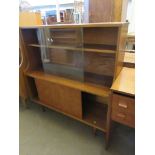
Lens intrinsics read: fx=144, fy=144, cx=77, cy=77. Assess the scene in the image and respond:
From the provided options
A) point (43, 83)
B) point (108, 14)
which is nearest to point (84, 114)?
point (43, 83)

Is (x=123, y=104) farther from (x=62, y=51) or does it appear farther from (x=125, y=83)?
(x=62, y=51)

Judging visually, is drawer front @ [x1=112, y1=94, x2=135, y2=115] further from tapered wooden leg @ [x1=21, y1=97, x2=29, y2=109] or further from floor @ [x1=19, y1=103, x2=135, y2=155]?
tapered wooden leg @ [x1=21, y1=97, x2=29, y2=109]

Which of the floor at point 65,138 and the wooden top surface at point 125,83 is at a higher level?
the wooden top surface at point 125,83

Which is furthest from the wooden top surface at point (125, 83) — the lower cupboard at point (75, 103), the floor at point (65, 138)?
the floor at point (65, 138)

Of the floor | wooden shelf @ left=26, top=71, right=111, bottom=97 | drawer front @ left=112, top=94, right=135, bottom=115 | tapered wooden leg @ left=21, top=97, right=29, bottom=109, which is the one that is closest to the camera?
drawer front @ left=112, top=94, right=135, bottom=115

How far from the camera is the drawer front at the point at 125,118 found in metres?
1.24

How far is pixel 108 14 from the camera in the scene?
2.17 meters

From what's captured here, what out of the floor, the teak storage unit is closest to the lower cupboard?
the teak storage unit

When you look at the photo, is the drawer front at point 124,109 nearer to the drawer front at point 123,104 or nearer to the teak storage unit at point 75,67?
the drawer front at point 123,104

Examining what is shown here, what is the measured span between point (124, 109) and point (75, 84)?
0.61 meters

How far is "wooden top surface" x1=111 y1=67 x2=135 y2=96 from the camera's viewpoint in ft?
3.94
